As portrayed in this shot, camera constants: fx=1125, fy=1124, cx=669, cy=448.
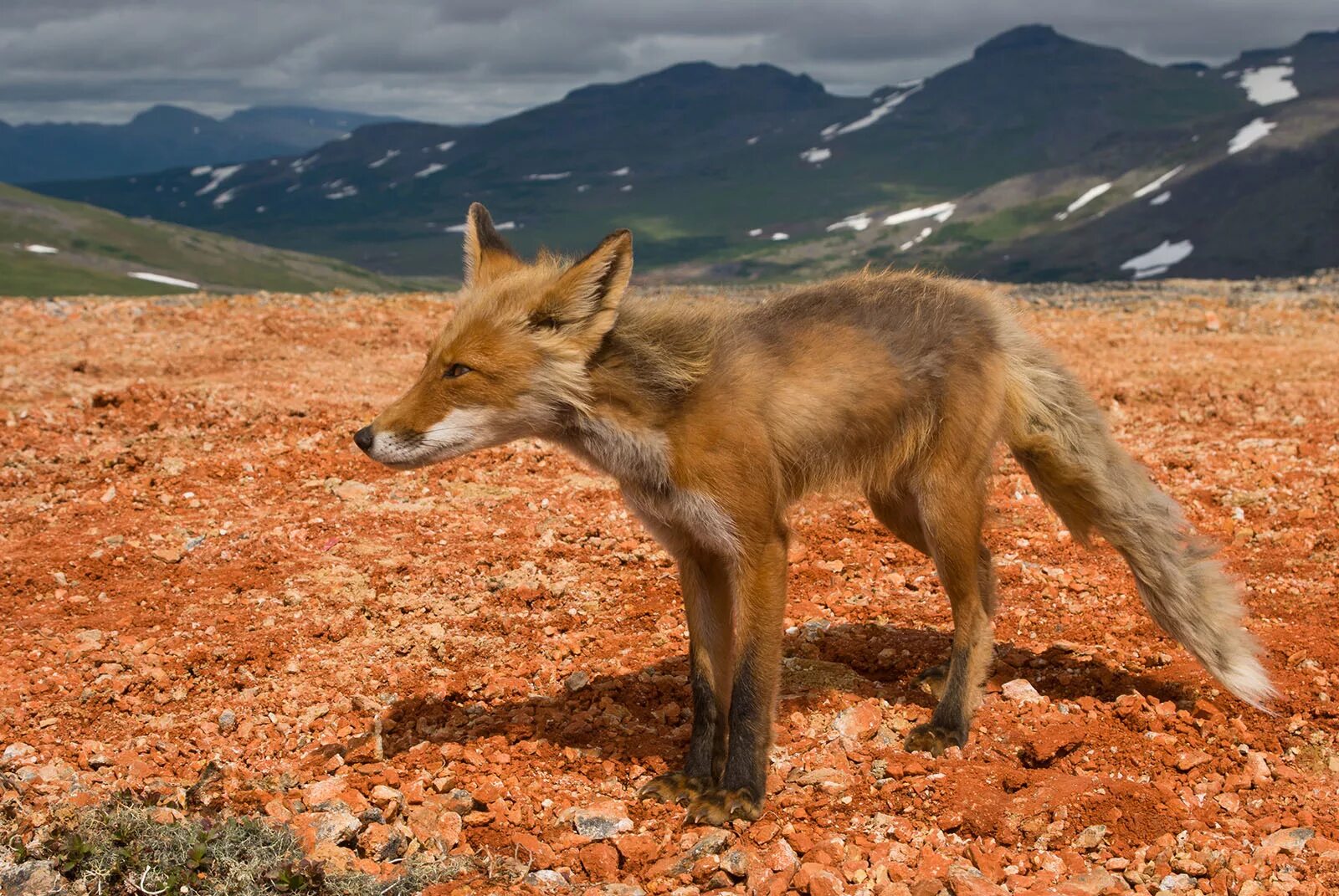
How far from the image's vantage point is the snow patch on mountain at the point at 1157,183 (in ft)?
552

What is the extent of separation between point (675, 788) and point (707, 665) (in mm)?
689

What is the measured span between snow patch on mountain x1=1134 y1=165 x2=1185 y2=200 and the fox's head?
590 feet

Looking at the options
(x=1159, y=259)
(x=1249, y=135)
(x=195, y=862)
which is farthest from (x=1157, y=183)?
(x=195, y=862)

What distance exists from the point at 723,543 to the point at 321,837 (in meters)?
2.34

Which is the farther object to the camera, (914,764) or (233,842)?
(914,764)

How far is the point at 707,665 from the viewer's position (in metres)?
6.30

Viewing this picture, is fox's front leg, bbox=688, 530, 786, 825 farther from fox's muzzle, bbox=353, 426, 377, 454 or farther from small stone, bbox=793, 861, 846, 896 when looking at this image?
fox's muzzle, bbox=353, 426, 377, 454

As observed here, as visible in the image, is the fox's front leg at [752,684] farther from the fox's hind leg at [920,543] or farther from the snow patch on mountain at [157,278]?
the snow patch on mountain at [157,278]

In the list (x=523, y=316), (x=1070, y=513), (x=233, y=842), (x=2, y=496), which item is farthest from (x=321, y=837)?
(x=2, y=496)

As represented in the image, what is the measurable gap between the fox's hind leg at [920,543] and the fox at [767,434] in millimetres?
16

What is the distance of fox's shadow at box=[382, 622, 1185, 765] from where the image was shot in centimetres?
663

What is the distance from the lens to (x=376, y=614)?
26.7 ft

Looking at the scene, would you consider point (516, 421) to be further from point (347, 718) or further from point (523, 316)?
point (347, 718)

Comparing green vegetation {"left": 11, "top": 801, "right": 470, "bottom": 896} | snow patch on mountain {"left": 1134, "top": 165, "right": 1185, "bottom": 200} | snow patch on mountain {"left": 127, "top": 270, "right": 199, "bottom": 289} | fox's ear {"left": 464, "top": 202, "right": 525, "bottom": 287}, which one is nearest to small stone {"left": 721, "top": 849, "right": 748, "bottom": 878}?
green vegetation {"left": 11, "top": 801, "right": 470, "bottom": 896}
